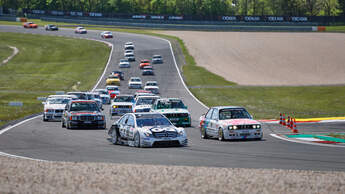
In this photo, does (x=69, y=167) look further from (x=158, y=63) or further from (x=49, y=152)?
(x=158, y=63)

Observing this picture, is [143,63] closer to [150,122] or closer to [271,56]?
[271,56]

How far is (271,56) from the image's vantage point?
325ft

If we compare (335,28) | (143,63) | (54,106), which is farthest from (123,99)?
(335,28)

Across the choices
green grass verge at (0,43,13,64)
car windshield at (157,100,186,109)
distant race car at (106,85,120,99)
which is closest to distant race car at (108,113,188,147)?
car windshield at (157,100,186,109)

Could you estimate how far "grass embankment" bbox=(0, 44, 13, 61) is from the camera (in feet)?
354

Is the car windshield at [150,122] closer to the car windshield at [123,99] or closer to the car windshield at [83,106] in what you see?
the car windshield at [83,106]

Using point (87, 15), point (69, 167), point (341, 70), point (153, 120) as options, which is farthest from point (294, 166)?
point (87, 15)

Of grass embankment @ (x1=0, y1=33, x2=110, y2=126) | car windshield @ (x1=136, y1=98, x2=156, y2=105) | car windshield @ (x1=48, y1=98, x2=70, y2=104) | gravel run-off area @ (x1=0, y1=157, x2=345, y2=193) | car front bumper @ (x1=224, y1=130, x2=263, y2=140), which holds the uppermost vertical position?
gravel run-off area @ (x1=0, y1=157, x2=345, y2=193)

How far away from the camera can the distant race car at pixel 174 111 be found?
2994cm

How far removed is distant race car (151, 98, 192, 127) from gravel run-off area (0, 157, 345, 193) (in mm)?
15224

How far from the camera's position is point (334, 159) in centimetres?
1609

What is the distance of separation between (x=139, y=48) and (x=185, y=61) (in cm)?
1805

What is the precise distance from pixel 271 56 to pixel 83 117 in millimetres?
73933

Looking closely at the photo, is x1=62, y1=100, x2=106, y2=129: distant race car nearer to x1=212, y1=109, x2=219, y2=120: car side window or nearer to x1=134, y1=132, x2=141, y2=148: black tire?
x1=212, y1=109, x2=219, y2=120: car side window
